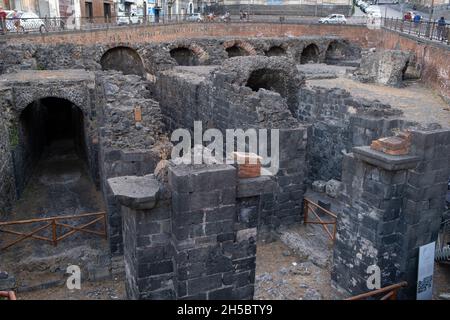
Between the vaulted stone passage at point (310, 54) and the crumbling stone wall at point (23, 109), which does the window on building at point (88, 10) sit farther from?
the crumbling stone wall at point (23, 109)

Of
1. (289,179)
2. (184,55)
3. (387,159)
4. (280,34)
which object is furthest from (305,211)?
(280,34)

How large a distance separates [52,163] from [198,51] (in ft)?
32.3

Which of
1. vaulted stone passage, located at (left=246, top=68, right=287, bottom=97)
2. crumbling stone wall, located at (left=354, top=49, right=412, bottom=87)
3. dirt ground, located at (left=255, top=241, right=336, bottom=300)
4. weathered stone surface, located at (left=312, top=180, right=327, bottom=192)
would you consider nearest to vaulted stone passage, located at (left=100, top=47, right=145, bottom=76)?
vaulted stone passage, located at (left=246, top=68, right=287, bottom=97)

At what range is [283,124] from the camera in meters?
9.92

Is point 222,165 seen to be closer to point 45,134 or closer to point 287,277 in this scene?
point 287,277

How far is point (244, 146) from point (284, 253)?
101 inches

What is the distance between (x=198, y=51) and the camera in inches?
873

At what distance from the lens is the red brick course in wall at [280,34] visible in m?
16.8

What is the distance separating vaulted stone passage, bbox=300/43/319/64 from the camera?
29531 mm

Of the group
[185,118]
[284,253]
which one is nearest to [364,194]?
[284,253]

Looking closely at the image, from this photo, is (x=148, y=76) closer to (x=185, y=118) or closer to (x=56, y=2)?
(x=185, y=118)

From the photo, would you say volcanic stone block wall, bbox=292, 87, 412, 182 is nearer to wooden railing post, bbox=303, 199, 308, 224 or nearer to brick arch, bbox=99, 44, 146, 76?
wooden railing post, bbox=303, 199, 308, 224

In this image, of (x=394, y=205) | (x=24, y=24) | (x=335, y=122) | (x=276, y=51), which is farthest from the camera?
(x=276, y=51)

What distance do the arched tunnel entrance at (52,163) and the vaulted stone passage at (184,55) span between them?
6.14 metres
